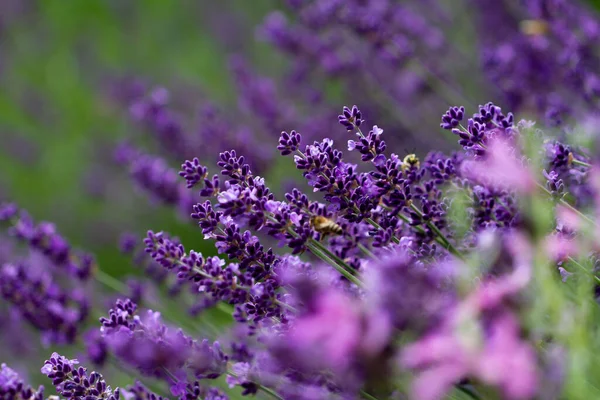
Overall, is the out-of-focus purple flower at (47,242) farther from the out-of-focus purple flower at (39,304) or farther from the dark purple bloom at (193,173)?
the dark purple bloom at (193,173)

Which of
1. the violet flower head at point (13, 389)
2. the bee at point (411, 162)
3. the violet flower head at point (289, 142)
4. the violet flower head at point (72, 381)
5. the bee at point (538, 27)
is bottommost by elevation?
the violet flower head at point (13, 389)

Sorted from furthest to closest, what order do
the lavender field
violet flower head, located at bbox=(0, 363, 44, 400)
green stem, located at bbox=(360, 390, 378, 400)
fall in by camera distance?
violet flower head, located at bbox=(0, 363, 44, 400), green stem, located at bbox=(360, 390, 378, 400), the lavender field

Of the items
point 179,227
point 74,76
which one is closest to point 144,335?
point 179,227

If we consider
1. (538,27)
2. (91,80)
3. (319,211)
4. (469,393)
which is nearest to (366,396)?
(469,393)

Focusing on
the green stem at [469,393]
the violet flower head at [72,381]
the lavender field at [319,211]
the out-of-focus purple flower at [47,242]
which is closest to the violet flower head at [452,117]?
the lavender field at [319,211]

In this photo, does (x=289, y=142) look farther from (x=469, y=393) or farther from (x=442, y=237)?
(x=469, y=393)

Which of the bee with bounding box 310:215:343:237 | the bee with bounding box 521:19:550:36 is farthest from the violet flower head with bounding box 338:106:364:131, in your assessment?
the bee with bounding box 521:19:550:36

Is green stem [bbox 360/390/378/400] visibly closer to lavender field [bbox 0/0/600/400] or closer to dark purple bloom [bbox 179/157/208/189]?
lavender field [bbox 0/0/600/400]
